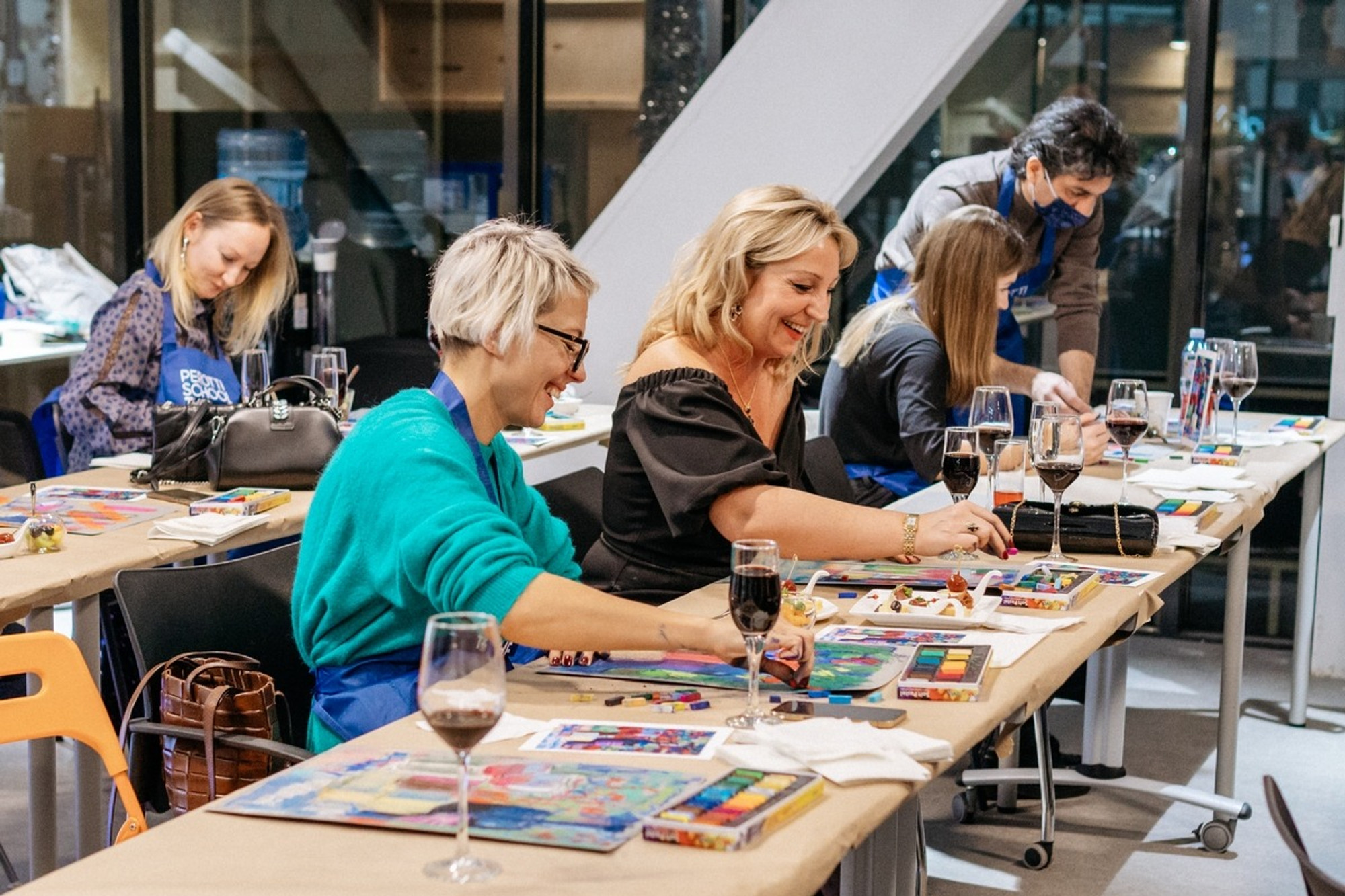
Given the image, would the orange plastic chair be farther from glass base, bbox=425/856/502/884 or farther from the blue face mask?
the blue face mask

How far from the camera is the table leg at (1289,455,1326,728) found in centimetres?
484

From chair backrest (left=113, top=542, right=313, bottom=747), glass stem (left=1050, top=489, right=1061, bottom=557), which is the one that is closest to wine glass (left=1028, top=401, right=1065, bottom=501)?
glass stem (left=1050, top=489, right=1061, bottom=557)

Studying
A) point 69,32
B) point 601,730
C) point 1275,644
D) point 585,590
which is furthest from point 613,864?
point 69,32

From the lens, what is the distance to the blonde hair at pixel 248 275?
4.37 m

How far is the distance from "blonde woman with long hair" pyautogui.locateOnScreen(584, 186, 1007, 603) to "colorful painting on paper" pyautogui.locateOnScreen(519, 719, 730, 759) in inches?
31.8

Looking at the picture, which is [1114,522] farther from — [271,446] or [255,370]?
[255,370]

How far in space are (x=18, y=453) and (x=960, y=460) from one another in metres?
2.74

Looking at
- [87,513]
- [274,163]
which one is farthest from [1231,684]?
[274,163]

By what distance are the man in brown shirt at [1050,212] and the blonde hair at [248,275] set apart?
178 centimetres

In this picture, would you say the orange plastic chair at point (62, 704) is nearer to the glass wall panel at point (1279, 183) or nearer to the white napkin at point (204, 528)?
the white napkin at point (204, 528)

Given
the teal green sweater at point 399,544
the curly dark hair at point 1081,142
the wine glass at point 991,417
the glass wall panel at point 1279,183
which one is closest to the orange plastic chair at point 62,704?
the teal green sweater at point 399,544

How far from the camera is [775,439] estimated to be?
311 cm

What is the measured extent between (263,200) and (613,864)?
11.0 ft

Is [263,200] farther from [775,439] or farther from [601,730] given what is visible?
[601,730]
